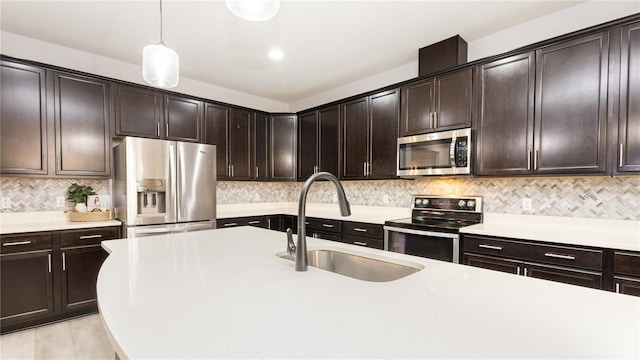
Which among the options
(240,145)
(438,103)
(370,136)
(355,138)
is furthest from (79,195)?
(438,103)

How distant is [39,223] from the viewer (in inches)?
111

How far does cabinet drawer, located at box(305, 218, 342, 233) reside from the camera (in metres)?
3.48

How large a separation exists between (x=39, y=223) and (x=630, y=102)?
4.88m

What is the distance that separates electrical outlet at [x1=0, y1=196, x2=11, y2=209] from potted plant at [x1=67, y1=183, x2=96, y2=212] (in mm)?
433

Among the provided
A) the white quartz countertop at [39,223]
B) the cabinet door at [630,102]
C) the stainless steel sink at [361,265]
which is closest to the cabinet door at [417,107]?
the cabinet door at [630,102]

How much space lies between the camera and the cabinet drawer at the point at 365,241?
3.09 m

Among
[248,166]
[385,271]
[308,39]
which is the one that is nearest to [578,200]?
[385,271]

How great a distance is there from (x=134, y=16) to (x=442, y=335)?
10.1 feet

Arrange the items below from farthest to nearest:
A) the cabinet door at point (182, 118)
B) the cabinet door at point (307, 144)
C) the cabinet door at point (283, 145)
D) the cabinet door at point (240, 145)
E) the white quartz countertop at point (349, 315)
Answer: the cabinet door at point (283, 145)
the cabinet door at point (307, 144)
the cabinet door at point (240, 145)
the cabinet door at point (182, 118)
the white quartz countertop at point (349, 315)

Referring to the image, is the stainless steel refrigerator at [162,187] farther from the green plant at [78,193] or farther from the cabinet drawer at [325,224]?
the cabinet drawer at [325,224]

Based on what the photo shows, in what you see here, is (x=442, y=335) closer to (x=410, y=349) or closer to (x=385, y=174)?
(x=410, y=349)

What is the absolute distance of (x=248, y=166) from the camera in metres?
4.18

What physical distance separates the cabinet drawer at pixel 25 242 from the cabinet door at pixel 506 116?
3854 millimetres

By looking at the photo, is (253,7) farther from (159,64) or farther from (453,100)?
(453,100)
